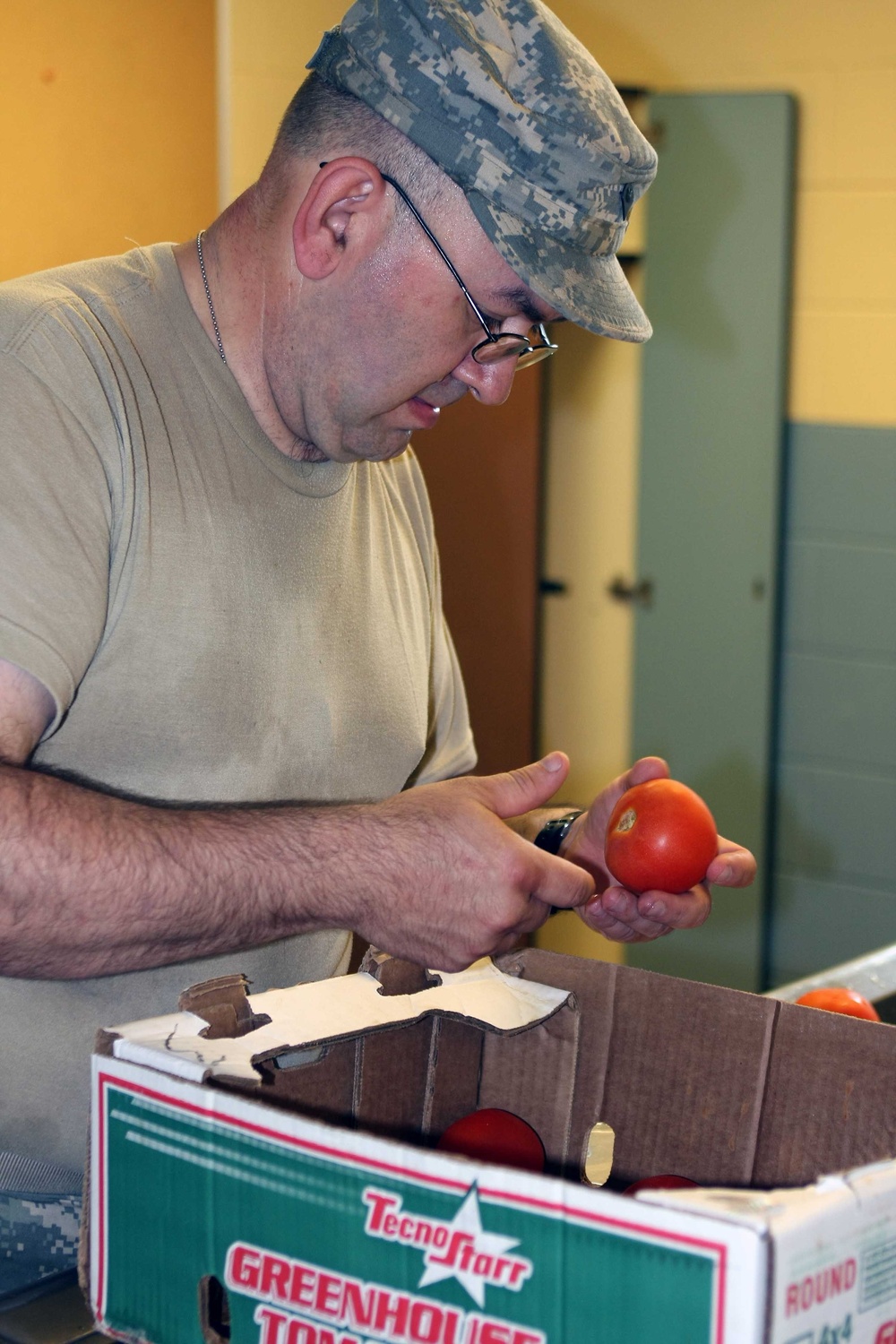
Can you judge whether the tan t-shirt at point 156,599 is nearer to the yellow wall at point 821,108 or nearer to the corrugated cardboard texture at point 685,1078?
the corrugated cardboard texture at point 685,1078

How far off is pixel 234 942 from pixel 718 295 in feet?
8.90

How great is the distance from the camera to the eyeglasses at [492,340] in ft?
3.57

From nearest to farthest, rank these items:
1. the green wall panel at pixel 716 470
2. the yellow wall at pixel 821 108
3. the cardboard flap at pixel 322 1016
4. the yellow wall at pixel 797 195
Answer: the cardboard flap at pixel 322 1016, the yellow wall at pixel 797 195, the yellow wall at pixel 821 108, the green wall panel at pixel 716 470

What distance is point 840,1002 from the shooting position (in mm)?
1348

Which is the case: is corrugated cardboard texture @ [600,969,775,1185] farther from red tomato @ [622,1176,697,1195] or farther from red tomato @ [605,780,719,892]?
red tomato @ [605,780,719,892]

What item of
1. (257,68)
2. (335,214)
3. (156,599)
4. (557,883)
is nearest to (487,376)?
(335,214)

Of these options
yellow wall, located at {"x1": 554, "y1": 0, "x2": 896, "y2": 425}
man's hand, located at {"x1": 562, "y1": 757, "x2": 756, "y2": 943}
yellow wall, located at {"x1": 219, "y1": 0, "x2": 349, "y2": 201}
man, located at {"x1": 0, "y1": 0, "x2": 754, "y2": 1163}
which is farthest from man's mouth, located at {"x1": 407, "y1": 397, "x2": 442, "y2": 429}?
yellow wall, located at {"x1": 554, "y1": 0, "x2": 896, "y2": 425}

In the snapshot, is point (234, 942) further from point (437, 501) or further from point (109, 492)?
point (437, 501)

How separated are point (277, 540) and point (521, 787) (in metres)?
0.32

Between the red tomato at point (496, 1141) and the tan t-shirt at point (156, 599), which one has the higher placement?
the tan t-shirt at point (156, 599)

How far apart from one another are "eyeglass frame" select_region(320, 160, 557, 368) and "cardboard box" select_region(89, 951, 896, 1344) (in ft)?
1.68

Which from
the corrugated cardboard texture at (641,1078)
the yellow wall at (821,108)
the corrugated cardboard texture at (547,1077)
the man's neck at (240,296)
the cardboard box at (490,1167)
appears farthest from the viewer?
the yellow wall at (821,108)

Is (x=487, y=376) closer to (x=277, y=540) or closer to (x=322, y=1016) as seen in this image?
(x=277, y=540)

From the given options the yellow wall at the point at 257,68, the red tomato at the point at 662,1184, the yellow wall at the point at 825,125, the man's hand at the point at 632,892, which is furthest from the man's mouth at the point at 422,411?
the yellow wall at the point at 825,125
